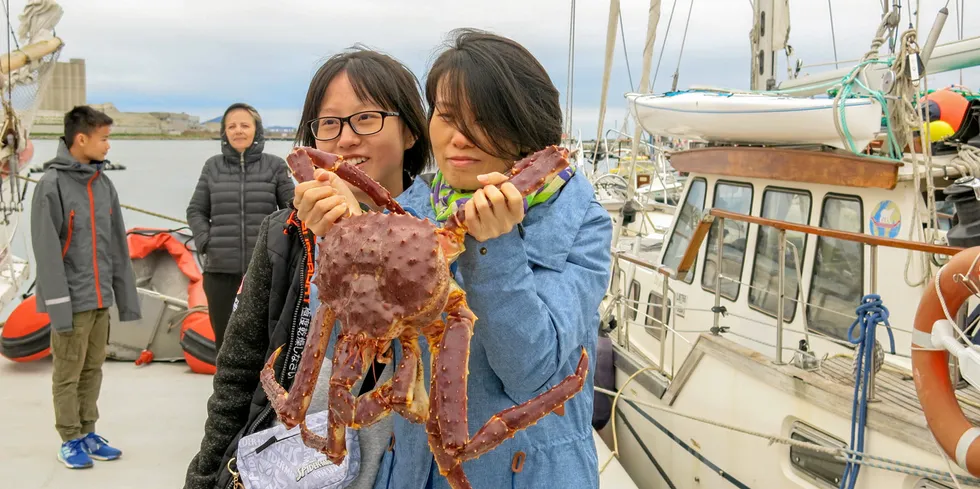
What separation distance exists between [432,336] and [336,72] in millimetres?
892

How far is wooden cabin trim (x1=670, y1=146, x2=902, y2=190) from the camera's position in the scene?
161 inches

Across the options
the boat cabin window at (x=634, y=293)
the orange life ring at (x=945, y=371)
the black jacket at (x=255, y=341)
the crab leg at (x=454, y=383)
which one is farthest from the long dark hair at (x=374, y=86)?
the boat cabin window at (x=634, y=293)

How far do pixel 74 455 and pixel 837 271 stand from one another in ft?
16.0

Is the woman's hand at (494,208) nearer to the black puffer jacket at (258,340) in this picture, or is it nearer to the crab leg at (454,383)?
the crab leg at (454,383)

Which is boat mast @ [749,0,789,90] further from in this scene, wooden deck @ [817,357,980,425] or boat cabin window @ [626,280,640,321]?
wooden deck @ [817,357,980,425]

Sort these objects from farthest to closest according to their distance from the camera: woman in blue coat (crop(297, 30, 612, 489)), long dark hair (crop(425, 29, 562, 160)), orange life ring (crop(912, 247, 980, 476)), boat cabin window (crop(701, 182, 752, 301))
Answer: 1. boat cabin window (crop(701, 182, 752, 301))
2. orange life ring (crop(912, 247, 980, 476))
3. long dark hair (crop(425, 29, 562, 160))
4. woman in blue coat (crop(297, 30, 612, 489))

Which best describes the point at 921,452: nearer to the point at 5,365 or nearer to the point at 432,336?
the point at 432,336

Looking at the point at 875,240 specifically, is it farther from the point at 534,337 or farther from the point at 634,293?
the point at 634,293

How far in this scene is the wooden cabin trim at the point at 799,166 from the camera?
4078 millimetres

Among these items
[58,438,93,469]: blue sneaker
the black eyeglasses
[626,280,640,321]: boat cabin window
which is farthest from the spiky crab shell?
[626,280,640,321]: boat cabin window

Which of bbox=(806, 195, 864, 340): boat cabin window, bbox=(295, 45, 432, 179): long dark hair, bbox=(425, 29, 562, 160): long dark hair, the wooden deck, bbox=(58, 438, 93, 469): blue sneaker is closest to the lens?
bbox=(425, 29, 562, 160): long dark hair

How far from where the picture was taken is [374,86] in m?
1.82

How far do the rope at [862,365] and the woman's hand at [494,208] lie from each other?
215cm

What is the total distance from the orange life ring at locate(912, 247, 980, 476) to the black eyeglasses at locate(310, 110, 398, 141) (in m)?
1.93
